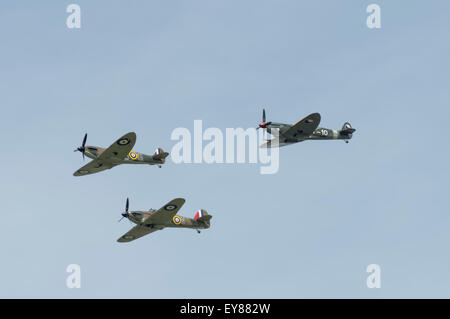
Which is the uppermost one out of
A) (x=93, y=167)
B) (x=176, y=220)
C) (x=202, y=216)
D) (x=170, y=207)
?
(x=93, y=167)

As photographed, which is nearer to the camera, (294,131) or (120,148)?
(120,148)

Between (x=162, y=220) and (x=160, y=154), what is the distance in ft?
29.3

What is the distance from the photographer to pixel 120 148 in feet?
222

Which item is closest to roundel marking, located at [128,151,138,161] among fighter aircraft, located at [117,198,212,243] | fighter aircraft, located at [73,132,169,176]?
fighter aircraft, located at [73,132,169,176]

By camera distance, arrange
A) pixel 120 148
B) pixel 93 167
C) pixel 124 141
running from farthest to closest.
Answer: pixel 93 167 < pixel 120 148 < pixel 124 141

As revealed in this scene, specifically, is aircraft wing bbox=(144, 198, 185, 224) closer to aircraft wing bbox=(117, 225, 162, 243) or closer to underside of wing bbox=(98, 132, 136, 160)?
aircraft wing bbox=(117, 225, 162, 243)

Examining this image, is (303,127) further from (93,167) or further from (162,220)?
(93,167)

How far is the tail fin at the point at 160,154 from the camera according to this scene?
73.1 m

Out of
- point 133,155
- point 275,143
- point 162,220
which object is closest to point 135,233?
point 162,220

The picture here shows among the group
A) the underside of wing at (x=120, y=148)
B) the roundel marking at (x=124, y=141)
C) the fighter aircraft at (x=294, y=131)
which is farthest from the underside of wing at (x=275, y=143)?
the roundel marking at (x=124, y=141)

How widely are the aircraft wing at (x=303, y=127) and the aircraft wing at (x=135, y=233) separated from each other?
1498cm
